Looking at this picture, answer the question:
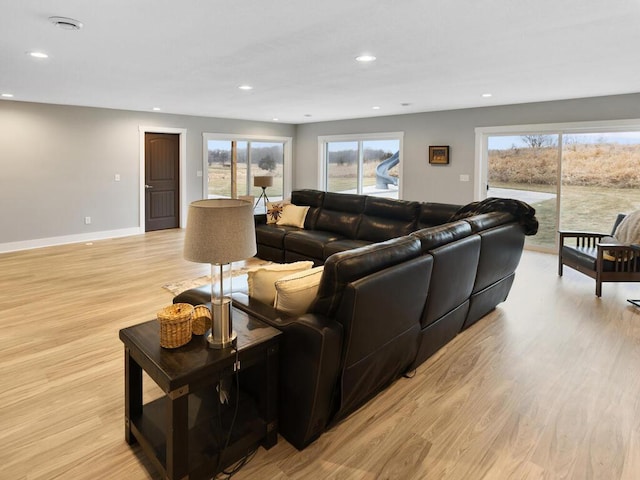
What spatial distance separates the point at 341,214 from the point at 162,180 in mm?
4347

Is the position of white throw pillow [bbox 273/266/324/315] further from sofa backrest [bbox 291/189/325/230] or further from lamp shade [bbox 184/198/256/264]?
sofa backrest [bbox 291/189/325/230]

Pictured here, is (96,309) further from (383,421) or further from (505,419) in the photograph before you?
(505,419)

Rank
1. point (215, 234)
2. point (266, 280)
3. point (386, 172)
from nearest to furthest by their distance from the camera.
Result: point (215, 234) → point (266, 280) → point (386, 172)

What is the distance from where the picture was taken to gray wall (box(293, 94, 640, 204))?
571cm

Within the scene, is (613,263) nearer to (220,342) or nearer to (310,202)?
(310,202)

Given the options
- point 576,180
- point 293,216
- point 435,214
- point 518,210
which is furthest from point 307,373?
point 576,180

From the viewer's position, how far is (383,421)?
224cm

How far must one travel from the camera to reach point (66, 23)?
2.72 m

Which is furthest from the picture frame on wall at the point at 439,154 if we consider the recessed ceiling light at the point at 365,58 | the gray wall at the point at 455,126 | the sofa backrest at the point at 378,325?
the sofa backrest at the point at 378,325

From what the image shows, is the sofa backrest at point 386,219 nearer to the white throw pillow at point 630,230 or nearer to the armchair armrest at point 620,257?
the armchair armrest at point 620,257

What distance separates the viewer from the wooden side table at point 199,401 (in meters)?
1.65

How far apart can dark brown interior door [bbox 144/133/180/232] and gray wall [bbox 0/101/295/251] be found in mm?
269

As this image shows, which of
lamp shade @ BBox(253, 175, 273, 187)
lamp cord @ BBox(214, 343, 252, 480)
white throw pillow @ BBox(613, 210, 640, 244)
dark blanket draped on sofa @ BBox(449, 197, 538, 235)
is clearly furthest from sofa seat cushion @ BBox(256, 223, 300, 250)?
white throw pillow @ BBox(613, 210, 640, 244)

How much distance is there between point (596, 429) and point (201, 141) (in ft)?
26.4
